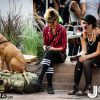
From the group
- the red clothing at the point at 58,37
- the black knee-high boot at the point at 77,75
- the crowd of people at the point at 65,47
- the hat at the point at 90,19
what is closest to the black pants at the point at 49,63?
the crowd of people at the point at 65,47

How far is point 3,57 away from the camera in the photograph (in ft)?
33.9

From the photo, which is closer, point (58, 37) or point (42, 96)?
point (42, 96)

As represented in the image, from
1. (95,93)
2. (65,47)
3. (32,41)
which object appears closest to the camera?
(95,93)

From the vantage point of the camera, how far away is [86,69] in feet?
31.9

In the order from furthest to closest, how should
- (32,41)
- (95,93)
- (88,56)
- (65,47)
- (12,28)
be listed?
(12,28) → (32,41) → (65,47) → (88,56) → (95,93)

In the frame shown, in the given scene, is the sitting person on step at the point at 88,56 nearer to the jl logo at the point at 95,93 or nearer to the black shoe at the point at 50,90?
the jl logo at the point at 95,93

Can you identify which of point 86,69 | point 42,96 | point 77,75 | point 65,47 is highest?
point 65,47

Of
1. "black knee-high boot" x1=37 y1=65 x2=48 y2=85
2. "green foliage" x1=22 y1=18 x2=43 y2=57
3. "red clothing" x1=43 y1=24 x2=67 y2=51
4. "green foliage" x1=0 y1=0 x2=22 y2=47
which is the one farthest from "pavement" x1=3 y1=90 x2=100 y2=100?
"green foliage" x1=0 y1=0 x2=22 y2=47

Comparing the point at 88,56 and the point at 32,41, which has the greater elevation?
the point at 32,41

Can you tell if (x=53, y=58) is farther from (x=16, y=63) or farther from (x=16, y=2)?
(x=16, y=2)

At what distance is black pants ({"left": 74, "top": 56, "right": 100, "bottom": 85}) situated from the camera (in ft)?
31.9

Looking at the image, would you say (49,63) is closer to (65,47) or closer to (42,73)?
(42,73)

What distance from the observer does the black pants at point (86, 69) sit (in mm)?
9719

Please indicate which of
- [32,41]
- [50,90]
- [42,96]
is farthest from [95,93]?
[32,41]
